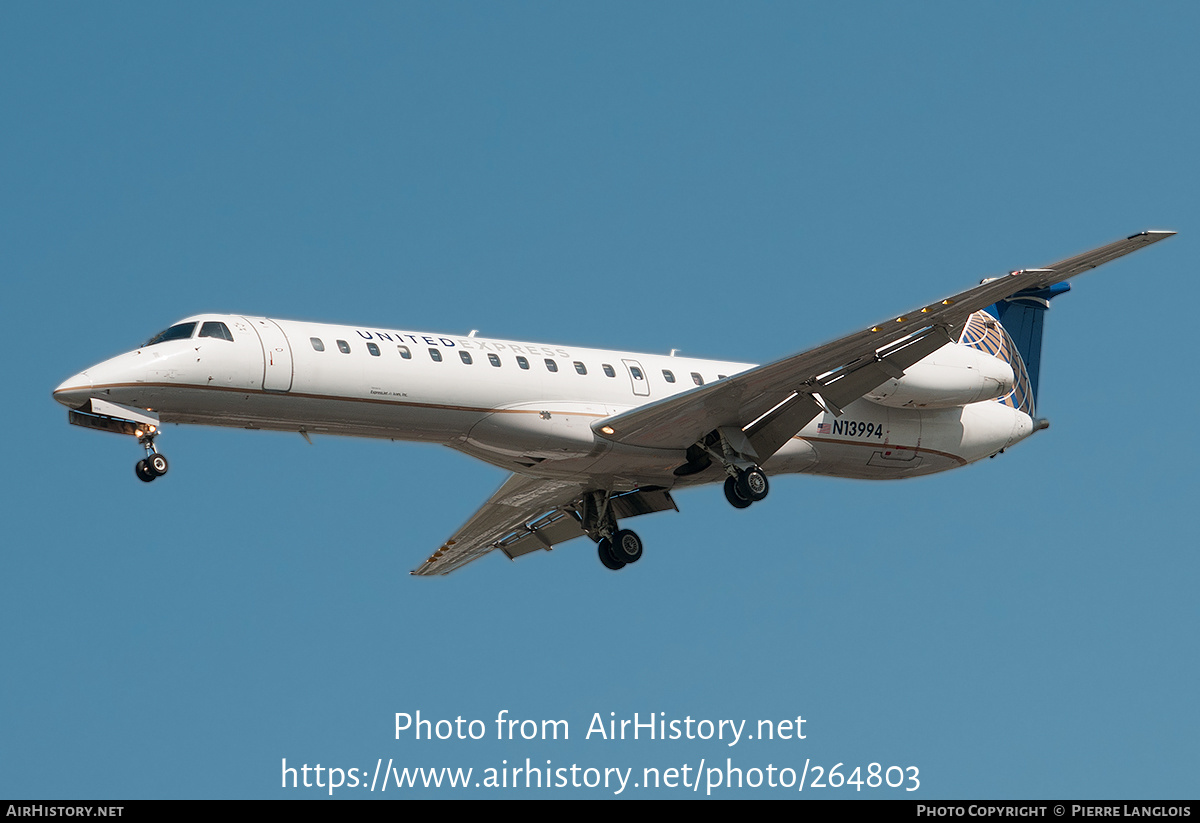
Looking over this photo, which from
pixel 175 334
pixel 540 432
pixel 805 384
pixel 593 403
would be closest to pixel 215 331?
pixel 175 334

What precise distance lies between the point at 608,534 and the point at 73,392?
9.46 m

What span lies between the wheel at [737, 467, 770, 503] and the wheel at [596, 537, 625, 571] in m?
3.00

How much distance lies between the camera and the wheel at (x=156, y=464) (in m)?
22.6

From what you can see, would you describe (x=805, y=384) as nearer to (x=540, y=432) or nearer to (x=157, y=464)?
(x=540, y=432)

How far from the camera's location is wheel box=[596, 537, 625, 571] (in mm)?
28109

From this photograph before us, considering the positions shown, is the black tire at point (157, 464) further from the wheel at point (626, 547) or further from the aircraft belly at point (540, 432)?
the wheel at point (626, 547)

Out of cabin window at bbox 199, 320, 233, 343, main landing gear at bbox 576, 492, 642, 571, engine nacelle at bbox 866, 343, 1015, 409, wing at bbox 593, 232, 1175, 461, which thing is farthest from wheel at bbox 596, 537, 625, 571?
cabin window at bbox 199, 320, 233, 343

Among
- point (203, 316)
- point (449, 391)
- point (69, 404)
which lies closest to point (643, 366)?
point (449, 391)

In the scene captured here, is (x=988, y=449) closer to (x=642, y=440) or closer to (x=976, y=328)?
(x=976, y=328)

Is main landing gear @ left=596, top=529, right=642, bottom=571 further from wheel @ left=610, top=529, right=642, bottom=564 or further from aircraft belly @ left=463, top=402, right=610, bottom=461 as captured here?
aircraft belly @ left=463, top=402, right=610, bottom=461

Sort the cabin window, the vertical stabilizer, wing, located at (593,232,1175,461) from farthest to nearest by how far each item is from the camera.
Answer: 1. the vertical stabilizer
2. wing, located at (593,232,1175,461)
3. the cabin window

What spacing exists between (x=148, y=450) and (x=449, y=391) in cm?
425

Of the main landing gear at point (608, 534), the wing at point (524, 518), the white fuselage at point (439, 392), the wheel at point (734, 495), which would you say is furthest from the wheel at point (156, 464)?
the wheel at point (734, 495)

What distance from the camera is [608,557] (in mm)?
28172
